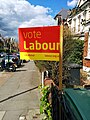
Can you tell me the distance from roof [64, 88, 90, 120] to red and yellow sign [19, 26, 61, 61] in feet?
3.97

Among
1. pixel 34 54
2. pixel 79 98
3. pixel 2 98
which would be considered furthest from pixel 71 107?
pixel 2 98

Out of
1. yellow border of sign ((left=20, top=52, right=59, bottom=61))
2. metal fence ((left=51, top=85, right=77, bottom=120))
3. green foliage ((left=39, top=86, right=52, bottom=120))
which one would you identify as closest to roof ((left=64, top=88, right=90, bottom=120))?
metal fence ((left=51, top=85, right=77, bottom=120))

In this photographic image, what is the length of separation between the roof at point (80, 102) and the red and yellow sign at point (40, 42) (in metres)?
1.21

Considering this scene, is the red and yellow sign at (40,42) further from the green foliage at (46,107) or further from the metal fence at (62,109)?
the green foliage at (46,107)

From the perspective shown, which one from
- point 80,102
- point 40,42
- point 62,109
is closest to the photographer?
point 80,102

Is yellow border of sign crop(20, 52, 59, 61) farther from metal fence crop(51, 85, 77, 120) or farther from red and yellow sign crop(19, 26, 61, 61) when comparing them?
metal fence crop(51, 85, 77, 120)

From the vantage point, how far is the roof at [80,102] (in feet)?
9.61

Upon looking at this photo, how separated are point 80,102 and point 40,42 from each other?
198 centimetres

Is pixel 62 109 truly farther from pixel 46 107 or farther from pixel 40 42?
pixel 46 107

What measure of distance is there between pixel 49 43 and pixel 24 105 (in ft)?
12.4

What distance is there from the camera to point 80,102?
336cm

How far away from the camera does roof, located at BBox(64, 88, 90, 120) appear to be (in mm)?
2930

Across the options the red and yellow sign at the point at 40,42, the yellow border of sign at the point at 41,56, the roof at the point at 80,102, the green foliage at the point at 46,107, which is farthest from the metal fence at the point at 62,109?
the green foliage at the point at 46,107

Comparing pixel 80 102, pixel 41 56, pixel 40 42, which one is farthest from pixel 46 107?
pixel 80 102
